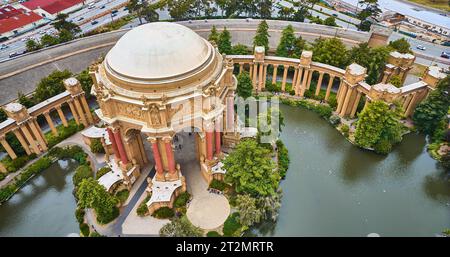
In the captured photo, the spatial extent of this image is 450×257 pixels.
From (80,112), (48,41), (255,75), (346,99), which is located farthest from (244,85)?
(48,41)

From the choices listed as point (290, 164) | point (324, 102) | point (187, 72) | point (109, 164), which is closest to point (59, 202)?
point (109, 164)

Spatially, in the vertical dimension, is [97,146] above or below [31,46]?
below

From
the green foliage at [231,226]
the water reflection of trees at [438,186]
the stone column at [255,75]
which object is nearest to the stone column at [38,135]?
the green foliage at [231,226]

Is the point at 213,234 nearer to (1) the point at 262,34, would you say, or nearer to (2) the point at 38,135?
(2) the point at 38,135

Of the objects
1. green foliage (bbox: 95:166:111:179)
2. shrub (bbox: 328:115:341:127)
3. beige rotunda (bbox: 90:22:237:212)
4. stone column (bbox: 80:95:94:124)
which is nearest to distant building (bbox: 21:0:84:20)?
stone column (bbox: 80:95:94:124)

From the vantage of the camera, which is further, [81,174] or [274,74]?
[274,74]

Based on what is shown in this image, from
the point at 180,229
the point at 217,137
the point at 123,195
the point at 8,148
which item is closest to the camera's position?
the point at 180,229

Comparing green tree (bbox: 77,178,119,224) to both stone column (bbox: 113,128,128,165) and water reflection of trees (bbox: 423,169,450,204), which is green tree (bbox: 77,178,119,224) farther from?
water reflection of trees (bbox: 423,169,450,204)

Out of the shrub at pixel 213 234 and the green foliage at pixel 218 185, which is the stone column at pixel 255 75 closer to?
the green foliage at pixel 218 185
